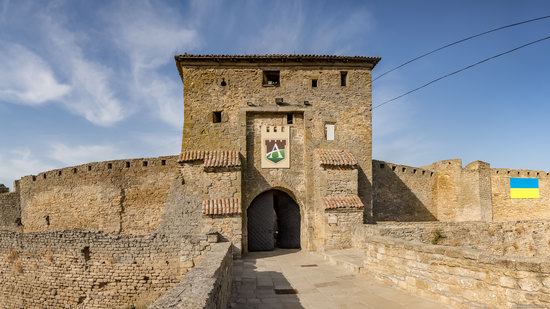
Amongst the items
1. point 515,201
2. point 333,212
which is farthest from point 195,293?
point 515,201

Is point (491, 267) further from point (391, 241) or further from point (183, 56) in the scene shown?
point (183, 56)

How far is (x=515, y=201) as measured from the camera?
69.9 ft

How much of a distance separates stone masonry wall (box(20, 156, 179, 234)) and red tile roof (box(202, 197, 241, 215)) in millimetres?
5897

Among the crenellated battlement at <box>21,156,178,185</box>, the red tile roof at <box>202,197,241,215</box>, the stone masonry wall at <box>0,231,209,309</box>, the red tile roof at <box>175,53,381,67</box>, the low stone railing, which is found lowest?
the stone masonry wall at <box>0,231,209,309</box>

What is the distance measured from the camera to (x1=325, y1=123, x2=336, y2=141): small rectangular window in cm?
1489

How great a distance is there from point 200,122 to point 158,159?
5236mm

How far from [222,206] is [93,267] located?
4.55 metres

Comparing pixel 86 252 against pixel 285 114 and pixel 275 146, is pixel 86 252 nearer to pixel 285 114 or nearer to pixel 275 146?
pixel 275 146

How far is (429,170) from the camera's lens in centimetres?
2056

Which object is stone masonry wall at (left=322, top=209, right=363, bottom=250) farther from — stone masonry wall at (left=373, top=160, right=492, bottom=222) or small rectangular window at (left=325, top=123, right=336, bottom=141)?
stone masonry wall at (left=373, top=160, right=492, bottom=222)

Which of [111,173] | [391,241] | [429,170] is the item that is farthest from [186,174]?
[429,170]

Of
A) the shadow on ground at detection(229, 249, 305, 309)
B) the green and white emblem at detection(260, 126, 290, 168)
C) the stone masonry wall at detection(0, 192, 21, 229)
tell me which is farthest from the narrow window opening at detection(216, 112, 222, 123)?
the stone masonry wall at detection(0, 192, 21, 229)

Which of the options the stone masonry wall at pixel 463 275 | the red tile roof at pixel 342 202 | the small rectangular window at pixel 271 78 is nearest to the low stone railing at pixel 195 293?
the stone masonry wall at pixel 463 275

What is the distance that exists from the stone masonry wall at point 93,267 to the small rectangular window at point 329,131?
6.84 metres
